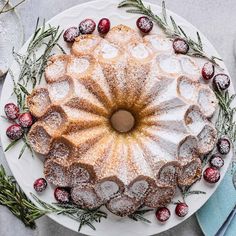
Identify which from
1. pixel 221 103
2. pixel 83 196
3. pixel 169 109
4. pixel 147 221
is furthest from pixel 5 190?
pixel 221 103

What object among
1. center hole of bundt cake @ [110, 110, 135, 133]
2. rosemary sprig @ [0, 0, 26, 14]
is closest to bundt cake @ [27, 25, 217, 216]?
center hole of bundt cake @ [110, 110, 135, 133]

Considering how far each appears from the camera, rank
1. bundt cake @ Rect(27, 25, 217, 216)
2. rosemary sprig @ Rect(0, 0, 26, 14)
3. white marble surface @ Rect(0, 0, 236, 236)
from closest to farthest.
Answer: bundt cake @ Rect(27, 25, 217, 216) < rosemary sprig @ Rect(0, 0, 26, 14) < white marble surface @ Rect(0, 0, 236, 236)

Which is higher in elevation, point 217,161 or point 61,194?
point 61,194

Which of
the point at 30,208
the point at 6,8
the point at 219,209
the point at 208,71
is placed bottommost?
the point at 219,209

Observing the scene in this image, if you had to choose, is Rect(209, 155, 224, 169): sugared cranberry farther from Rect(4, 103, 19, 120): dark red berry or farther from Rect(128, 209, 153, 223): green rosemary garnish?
Rect(4, 103, 19, 120): dark red berry

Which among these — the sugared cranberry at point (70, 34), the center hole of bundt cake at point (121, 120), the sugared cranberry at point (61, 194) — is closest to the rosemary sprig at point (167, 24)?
the sugared cranberry at point (70, 34)

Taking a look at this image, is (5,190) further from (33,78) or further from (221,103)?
(221,103)

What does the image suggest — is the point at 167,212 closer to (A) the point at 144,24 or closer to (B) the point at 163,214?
(B) the point at 163,214

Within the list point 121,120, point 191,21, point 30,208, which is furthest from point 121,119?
point 191,21
